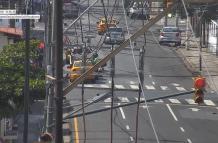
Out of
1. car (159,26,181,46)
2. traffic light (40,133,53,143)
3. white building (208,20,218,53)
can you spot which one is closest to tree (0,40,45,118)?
traffic light (40,133,53,143)

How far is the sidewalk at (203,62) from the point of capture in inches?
1779

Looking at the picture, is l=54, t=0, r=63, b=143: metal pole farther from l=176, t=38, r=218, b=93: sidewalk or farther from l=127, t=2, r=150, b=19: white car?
l=176, t=38, r=218, b=93: sidewalk

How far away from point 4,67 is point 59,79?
13.9 metres

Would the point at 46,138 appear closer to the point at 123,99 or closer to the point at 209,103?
the point at 123,99

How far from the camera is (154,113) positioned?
34.9 meters

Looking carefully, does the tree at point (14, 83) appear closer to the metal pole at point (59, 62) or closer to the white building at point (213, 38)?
the metal pole at point (59, 62)

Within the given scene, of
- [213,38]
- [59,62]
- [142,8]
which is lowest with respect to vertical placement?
[213,38]

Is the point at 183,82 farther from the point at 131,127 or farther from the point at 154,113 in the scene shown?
the point at 131,127

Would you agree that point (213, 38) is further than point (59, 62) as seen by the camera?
Yes

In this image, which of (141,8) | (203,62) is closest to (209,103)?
(141,8)

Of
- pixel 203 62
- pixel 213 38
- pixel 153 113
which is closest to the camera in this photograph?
pixel 153 113

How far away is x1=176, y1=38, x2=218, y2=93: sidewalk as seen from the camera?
1779 inches

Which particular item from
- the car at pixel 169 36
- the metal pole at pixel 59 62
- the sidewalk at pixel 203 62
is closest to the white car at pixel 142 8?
the metal pole at pixel 59 62

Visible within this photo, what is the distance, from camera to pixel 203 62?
169 ft
